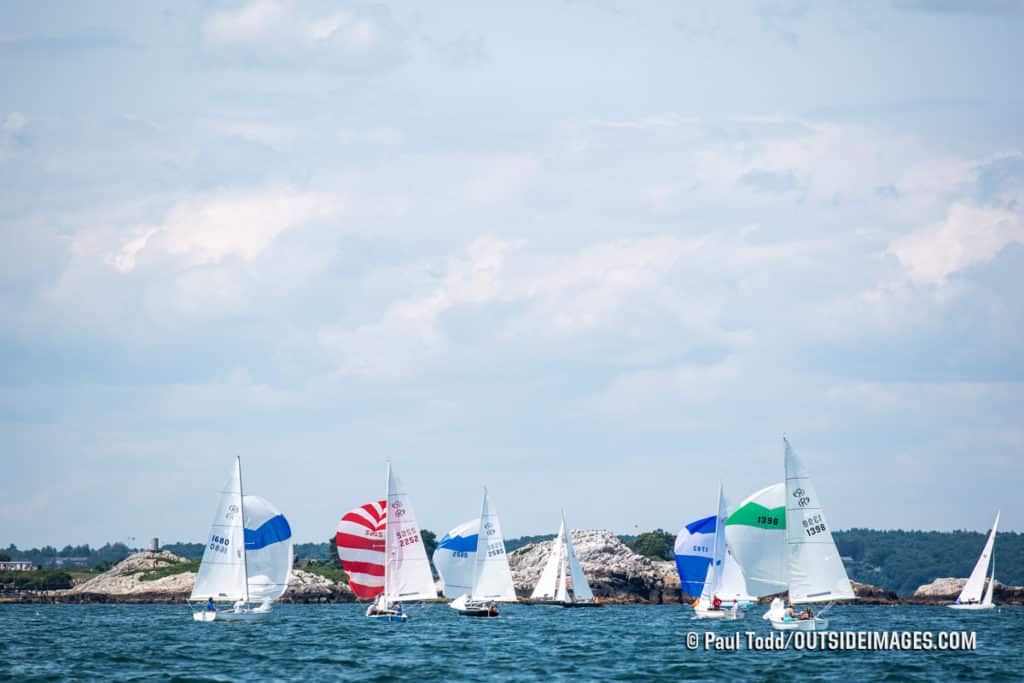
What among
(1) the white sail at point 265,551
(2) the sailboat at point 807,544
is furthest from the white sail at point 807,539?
(1) the white sail at point 265,551

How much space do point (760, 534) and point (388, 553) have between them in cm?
2689

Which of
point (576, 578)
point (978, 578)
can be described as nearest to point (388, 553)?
point (576, 578)

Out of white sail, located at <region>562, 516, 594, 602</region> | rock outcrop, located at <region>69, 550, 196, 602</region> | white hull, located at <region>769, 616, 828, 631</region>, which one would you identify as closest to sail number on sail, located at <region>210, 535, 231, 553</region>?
white hull, located at <region>769, 616, 828, 631</region>

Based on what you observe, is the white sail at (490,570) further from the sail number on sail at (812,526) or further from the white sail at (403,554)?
the sail number on sail at (812,526)

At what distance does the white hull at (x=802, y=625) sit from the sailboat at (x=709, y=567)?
21347 millimetres

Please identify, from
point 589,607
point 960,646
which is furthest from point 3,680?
point 589,607

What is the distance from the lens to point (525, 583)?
16350 cm

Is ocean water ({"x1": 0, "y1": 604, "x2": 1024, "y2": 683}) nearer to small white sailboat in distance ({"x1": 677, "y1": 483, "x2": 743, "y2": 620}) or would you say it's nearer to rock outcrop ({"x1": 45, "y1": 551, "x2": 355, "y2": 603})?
small white sailboat in distance ({"x1": 677, "y1": 483, "x2": 743, "y2": 620})

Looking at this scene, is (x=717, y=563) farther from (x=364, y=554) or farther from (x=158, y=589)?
(x=158, y=589)

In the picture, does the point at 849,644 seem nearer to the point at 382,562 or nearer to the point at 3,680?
the point at 382,562

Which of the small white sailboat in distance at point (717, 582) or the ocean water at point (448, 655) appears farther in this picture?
the small white sailboat in distance at point (717, 582)

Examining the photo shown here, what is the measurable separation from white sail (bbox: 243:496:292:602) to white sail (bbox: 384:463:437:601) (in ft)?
20.6

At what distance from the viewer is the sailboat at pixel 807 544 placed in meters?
57.8

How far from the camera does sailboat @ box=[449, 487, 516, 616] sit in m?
96.0
